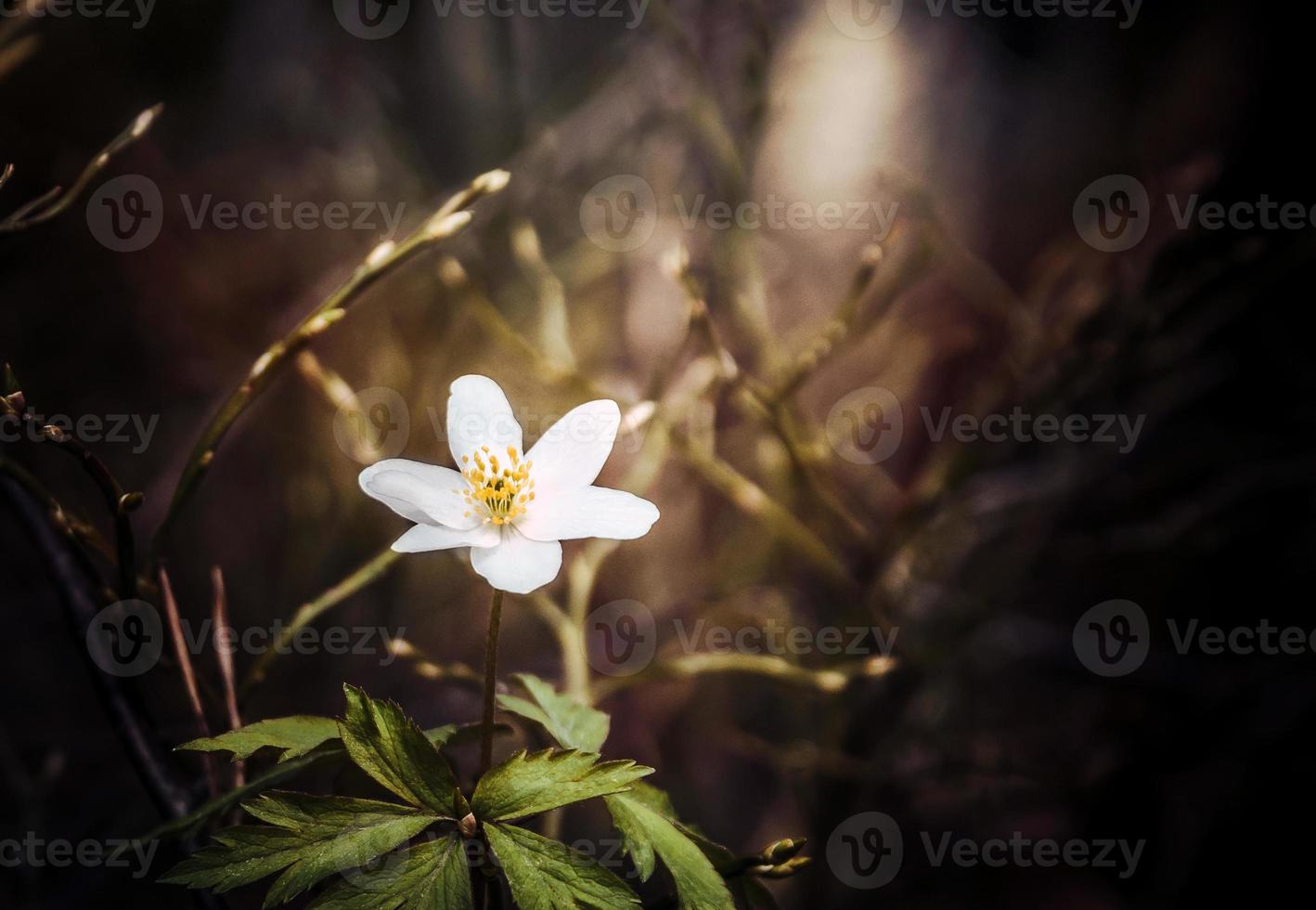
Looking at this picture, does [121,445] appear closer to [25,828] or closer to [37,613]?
[37,613]

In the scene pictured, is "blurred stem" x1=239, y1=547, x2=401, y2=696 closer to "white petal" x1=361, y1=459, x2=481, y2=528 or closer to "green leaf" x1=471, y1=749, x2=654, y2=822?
"white petal" x1=361, y1=459, x2=481, y2=528

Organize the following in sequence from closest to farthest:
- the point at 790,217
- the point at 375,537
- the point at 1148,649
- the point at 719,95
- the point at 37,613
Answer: the point at 37,613 → the point at 375,537 → the point at 1148,649 → the point at 719,95 → the point at 790,217

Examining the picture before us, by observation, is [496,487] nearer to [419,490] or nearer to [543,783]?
[419,490]

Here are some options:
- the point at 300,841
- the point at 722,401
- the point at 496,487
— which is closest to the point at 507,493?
the point at 496,487

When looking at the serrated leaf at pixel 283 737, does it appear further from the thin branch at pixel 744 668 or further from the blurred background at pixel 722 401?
the blurred background at pixel 722 401

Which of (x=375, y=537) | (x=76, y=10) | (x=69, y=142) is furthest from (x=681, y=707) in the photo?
(x=76, y=10)
